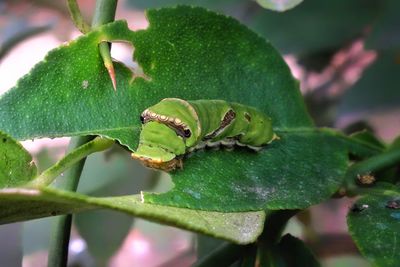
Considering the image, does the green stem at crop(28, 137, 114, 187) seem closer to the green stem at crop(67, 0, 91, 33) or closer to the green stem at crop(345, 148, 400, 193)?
the green stem at crop(67, 0, 91, 33)

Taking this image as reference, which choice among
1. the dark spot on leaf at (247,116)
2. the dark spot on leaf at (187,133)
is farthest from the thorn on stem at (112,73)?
the dark spot on leaf at (247,116)

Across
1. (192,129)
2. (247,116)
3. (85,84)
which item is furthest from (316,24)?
(85,84)

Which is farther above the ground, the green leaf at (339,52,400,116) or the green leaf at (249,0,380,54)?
the green leaf at (249,0,380,54)

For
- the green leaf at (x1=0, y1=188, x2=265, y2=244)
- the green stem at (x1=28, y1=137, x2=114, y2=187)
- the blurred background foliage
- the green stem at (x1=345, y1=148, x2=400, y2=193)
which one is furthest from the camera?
the blurred background foliage

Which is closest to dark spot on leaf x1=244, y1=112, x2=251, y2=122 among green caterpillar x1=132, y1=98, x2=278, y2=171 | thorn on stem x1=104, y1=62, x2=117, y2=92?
green caterpillar x1=132, y1=98, x2=278, y2=171

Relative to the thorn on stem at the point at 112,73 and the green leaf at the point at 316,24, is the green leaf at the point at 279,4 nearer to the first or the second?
the thorn on stem at the point at 112,73

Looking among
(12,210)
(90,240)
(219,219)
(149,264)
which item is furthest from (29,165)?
(149,264)

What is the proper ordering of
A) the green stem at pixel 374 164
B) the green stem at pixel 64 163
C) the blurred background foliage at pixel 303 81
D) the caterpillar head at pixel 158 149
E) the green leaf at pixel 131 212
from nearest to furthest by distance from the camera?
the green leaf at pixel 131 212
the green stem at pixel 64 163
the caterpillar head at pixel 158 149
the green stem at pixel 374 164
the blurred background foliage at pixel 303 81

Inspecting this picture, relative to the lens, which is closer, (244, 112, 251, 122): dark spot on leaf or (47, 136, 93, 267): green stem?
(47, 136, 93, 267): green stem

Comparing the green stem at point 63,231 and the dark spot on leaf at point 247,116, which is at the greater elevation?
the dark spot on leaf at point 247,116
